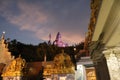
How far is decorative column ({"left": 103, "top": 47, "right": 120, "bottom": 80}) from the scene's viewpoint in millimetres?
3415

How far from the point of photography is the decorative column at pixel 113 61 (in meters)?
3.42

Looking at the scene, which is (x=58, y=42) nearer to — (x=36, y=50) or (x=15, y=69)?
(x=36, y=50)

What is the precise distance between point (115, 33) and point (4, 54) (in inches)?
853

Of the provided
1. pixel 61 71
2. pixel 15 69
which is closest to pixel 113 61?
pixel 61 71

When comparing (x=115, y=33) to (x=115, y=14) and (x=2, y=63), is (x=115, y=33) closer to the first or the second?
(x=115, y=14)

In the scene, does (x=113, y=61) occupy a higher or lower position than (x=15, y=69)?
lower

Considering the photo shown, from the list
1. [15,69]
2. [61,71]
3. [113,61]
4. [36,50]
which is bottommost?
[113,61]

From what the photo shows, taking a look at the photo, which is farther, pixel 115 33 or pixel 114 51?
pixel 114 51

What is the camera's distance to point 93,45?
454 centimetres

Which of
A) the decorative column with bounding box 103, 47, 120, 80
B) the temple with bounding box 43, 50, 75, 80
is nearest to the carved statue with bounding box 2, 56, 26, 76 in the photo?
the temple with bounding box 43, 50, 75, 80

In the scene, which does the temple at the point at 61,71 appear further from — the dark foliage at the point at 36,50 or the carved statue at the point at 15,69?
the dark foliage at the point at 36,50

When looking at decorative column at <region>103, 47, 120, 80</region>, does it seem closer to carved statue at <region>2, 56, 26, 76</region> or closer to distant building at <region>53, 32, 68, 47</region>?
carved statue at <region>2, 56, 26, 76</region>

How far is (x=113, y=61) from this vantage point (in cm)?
357

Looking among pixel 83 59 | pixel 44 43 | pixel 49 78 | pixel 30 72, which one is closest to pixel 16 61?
pixel 30 72
